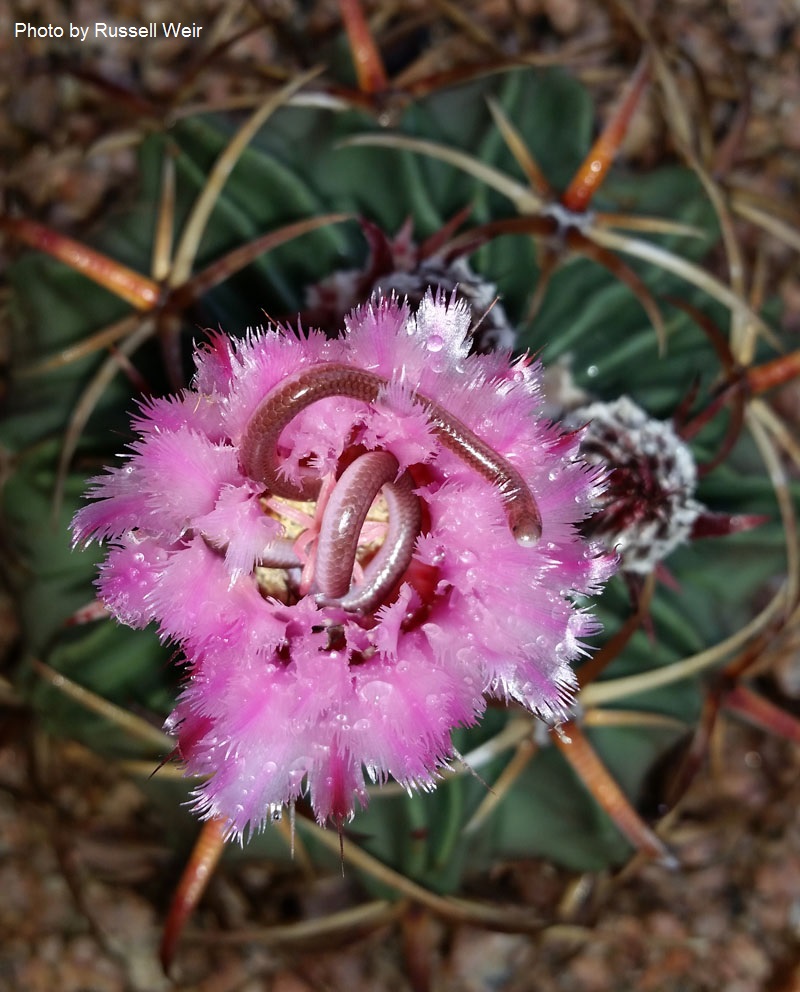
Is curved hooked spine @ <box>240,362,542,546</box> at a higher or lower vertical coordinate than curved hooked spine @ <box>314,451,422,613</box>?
higher


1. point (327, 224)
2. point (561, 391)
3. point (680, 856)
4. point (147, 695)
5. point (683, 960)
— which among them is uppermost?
point (327, 224)

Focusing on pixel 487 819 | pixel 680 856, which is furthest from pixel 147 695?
pixel 680 856

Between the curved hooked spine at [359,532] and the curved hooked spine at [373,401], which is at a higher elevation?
the curved hooked spine at [373,401]

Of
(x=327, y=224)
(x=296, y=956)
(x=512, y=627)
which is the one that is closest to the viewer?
(x=512, y=627)

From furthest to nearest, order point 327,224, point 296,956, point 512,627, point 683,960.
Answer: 1. point 683,960
2. point 296,956
3. point 327,224
4. point 512,627

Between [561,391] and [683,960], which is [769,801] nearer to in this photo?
→ [683,960]
